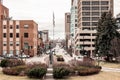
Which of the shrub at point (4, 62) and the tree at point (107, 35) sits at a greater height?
the tree at point (107, 35)

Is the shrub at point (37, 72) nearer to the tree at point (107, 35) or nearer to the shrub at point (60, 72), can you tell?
the shrub at point (60, 72)

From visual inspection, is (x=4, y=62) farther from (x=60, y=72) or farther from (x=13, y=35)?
(x=13, y=35)

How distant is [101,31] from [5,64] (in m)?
31.4

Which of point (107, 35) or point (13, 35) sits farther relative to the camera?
point (13, 35)

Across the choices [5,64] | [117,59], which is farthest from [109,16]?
[5,64]

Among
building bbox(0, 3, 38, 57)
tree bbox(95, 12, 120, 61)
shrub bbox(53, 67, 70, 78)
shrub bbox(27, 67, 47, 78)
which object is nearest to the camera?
shrub bbox(27, 67, 47, 78)

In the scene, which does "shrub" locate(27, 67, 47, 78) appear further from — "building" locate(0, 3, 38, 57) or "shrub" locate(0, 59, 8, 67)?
"building" locate(0, 3, 38, 57)

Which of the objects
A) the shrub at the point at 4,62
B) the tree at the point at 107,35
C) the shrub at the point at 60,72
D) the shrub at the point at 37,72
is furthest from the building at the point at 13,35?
the shrub at the point at 60,72

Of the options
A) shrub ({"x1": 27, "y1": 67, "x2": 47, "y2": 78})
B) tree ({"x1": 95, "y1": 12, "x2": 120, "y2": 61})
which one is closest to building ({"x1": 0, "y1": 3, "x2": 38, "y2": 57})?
tree ({"x1": 95, "y1": 12, "x2": 120, "y2": 61})

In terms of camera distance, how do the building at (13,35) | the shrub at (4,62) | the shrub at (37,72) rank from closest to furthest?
the shrub at (37,72) → the shrub at (4,62) → the building at (13,35)

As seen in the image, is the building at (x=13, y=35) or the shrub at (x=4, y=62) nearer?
the shrub at (x=4, y=62)

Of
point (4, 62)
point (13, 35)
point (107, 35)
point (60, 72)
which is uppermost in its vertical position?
point (13, 35)

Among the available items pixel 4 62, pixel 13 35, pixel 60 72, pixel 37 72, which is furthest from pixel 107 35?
pixel 13 35

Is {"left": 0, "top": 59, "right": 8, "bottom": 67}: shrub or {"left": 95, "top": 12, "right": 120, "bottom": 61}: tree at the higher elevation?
{"left": 95, "top": 12, "right": 120, "bottom": 61}: tree
